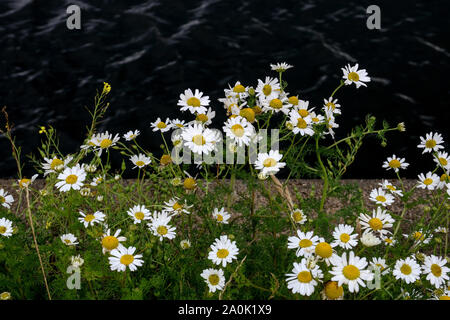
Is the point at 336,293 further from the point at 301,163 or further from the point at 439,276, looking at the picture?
the point at 301,163

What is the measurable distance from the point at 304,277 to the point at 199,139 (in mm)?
599

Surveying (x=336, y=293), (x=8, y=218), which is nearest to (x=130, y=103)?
(x=8, y=218)

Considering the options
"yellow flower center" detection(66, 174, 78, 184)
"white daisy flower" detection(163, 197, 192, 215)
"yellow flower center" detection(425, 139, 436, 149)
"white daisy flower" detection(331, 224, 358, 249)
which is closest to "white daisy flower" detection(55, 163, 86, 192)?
"yellow flower center" detection(66, 174, 78, 184)

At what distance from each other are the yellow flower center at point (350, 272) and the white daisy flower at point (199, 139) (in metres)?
0.60

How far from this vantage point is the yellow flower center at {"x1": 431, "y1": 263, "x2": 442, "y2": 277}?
5.95 feet

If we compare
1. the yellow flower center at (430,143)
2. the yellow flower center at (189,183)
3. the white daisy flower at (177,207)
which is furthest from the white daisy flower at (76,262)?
the yellow flower center at (430,143)

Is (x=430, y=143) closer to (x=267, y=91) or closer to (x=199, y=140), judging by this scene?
(x=267, y=91)

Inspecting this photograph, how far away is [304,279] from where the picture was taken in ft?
4.98

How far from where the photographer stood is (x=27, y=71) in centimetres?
548

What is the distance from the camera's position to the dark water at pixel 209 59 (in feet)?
16.1

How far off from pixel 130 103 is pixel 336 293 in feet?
12.8

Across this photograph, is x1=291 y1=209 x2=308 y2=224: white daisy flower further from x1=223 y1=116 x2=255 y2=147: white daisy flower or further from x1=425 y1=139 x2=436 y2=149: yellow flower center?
x1=425 y1=139 x2=436 y2=149: yellow flower center

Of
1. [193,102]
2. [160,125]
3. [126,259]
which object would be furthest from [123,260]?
[160,125]

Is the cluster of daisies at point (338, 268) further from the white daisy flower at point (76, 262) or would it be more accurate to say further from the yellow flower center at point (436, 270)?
the white daisy flower at point (76, 262)
